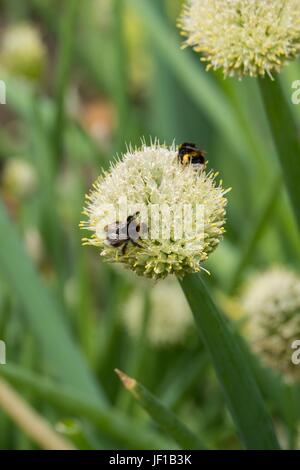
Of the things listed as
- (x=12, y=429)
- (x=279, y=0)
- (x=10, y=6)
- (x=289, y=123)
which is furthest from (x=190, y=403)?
(x=10, y=6)

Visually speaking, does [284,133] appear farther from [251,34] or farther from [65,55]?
[65,55]

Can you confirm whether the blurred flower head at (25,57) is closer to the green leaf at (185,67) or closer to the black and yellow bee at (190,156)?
the green leaf at (185,67)

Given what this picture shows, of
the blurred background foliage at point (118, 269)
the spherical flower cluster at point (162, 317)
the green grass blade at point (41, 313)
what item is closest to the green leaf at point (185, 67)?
the blurred background foliage at point (118, 269)

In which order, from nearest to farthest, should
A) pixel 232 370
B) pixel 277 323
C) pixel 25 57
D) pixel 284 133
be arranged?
pixel 232 370 < pixel 284 133 < pixel 277 323 < pixel 25 57

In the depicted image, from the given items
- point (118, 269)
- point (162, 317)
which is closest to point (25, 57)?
point (118, 269)

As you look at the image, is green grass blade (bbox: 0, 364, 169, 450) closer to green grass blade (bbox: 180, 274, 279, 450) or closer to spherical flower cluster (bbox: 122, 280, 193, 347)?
green grass blade (bbox: 180, 274, 279, 450)

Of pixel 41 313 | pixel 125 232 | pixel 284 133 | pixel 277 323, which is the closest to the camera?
pixel 125 232
